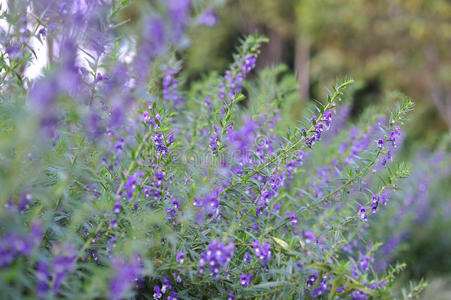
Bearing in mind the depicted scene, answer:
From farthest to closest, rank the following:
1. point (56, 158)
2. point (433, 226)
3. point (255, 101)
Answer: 1. point (433, 226)
2. point (255, 101)
3. point (56, 158)

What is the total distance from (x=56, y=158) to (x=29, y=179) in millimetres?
169

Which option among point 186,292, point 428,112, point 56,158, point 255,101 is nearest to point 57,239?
point 56,158

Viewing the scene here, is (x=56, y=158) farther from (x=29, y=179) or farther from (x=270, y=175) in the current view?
(x=270, y=175)

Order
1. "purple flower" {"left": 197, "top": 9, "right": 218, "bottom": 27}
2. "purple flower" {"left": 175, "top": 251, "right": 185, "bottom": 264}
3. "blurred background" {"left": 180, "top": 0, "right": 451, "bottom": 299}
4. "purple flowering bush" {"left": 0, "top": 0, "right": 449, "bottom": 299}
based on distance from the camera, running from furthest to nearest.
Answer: "blurred background" {"left": 180, "top": 0, "right": 451, "bottom": 299}, "purple flower" {"left": 197, "top": 9, "right": 218, "bottom": 27}, "purple flower" {"left": 175, "top": 251, "right": 185, "bottom": 264}, "purple flowering bush" {"left": 0, "top": 0, "right": 449, "bottom": 299}

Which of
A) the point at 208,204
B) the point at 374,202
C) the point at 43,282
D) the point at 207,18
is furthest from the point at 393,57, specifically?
the point at 43,282

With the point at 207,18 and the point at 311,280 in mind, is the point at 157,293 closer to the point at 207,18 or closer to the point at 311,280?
the point at 311,280

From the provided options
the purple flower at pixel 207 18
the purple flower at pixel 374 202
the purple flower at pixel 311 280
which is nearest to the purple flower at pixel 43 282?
the purple flower at pixel 311 280

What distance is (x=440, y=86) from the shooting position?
1012cm

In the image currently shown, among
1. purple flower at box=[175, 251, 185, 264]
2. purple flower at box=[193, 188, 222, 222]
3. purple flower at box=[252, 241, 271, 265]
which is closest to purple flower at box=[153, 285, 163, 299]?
purple flower at box=[175, 251, 185, 264]

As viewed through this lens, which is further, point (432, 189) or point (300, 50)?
point (300, 50)

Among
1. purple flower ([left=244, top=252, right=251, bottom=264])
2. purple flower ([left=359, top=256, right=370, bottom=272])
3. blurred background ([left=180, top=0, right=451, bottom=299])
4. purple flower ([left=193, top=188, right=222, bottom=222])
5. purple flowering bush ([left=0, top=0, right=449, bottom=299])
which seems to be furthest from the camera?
blurred background ([left=180, top=0, right=451, bottom=299])

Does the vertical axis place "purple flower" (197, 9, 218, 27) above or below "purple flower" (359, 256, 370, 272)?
above

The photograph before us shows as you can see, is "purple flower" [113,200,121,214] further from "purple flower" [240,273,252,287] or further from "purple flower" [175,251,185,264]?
"purple flower" [240,273,252,287]

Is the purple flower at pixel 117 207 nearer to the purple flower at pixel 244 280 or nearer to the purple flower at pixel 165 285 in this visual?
the purple flower at pixel 165 285
